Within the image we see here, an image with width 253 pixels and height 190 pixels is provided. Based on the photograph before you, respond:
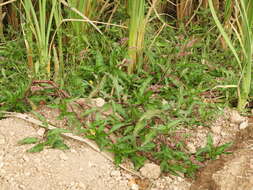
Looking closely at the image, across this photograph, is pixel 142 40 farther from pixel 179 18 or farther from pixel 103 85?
pixel 179 18

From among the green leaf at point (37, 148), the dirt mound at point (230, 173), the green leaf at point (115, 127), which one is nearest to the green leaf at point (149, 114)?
the green leaf at point (115, 127)

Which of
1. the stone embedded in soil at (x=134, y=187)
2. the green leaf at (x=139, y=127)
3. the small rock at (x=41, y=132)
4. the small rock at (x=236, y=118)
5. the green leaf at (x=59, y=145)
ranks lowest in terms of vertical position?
the stone embedded in soil at (x=134, y=187)

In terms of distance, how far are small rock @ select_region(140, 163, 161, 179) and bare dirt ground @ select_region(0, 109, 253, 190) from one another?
0.02m

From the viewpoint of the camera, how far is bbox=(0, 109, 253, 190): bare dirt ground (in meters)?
1.67

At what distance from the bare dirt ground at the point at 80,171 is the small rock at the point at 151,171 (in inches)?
0.9

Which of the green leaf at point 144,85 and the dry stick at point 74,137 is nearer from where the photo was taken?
the dry stick at point 74,137

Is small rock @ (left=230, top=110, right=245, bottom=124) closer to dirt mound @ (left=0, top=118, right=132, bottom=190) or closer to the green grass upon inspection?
the green grass

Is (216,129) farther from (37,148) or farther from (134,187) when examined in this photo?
(37,148)

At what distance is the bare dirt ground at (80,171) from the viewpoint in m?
1.67

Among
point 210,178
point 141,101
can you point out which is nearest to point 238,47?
point 141,101

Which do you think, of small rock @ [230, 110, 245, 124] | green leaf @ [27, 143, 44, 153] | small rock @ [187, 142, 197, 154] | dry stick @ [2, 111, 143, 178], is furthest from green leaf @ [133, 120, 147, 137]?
small rock @ [230, 110, 245, 124]

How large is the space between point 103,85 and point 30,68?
436 millimetres

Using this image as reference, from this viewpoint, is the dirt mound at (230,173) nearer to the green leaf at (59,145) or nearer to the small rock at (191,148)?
the small rock at (191,148)

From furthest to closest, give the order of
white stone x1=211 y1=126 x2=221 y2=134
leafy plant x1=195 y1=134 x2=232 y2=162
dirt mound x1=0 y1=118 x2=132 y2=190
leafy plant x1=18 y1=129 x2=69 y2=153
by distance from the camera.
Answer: white stone x1=211 y1=126 x2=221 y2=134, leafy plant x1=195 y1=134 x2=232 y2=162, leafy plant x1=18 y1=129 x2=69 y2=153, dirt mound x1=0 y1=118 x2=132 y2=190
